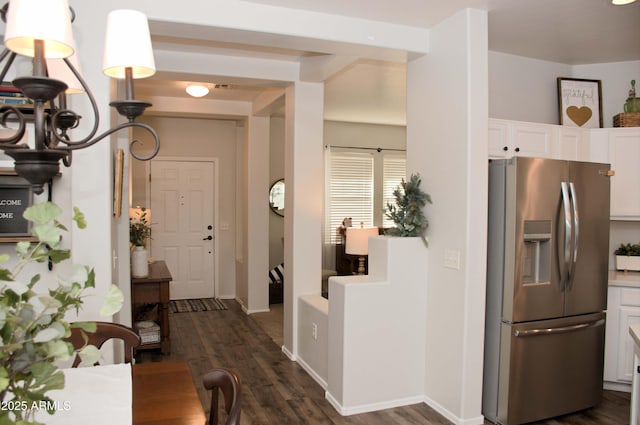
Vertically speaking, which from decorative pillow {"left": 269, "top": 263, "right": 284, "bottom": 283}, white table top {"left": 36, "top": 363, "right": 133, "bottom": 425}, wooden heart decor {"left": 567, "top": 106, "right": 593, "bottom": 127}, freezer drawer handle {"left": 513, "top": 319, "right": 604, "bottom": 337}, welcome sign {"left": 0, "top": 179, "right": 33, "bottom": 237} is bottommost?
decorative pillow {"left": 269, "top": 263, "right": 284, "bottom": 283}

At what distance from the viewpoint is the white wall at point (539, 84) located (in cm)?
412

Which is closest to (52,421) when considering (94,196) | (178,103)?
(94,196)

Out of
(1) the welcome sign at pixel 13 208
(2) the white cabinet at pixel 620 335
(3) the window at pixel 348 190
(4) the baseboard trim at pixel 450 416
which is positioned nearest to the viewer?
(1) the welcome sign at pixel 13 208

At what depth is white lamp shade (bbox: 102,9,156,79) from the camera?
1366 mm

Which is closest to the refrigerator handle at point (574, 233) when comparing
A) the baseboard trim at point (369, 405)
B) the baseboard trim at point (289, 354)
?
the baseboard trim at point (369, 405)

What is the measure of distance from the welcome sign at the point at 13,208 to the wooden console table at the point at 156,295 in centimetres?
208

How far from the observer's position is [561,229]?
3.29m

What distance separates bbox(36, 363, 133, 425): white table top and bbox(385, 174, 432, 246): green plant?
221 centimetres

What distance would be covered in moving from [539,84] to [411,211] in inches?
72.9

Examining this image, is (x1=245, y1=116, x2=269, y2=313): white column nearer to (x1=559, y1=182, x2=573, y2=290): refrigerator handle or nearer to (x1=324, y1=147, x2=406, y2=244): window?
(x1=324, y1=147, x2=406, y2=244): window

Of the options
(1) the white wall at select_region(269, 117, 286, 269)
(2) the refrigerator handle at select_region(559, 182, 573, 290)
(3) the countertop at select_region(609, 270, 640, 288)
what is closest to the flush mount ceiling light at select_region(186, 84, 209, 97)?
(1) the white wall at select_region(269, 117, 286, 269)

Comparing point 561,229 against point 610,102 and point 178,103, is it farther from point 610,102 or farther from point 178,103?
point 178,103

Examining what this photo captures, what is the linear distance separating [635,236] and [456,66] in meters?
2.47

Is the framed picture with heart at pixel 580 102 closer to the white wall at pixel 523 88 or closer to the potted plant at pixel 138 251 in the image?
the white wall at pixel 523 88
